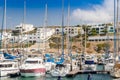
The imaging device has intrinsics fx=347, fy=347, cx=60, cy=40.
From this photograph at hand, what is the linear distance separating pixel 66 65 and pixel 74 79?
3.90 meters

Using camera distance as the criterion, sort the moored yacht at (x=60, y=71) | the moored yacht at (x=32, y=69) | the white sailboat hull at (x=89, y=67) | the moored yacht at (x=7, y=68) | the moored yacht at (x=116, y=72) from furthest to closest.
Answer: the white sailboat hull at (x=89, y=67) < the moored yacht at (x=7, y=68) < the moored yacht at (x=32, y=69) < the moored yacht at (x=60, y=71) < the moored yacht at (x=116, y=72)

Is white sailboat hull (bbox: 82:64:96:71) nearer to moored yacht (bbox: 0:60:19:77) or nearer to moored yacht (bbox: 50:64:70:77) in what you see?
moored yacht (bbox: 50:64:70:77)

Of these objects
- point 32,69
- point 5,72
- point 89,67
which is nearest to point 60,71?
point 32,69

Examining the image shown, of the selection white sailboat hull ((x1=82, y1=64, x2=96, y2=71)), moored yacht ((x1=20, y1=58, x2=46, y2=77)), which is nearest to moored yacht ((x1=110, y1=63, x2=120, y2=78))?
moored yacht ((x1=20, y1=58, x2=46, y2=77))

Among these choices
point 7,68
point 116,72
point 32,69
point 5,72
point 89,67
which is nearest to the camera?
point 116,72

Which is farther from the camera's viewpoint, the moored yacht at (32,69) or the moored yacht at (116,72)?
the moored yacht at (32,69)

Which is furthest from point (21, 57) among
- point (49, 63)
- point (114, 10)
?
point (114, 10)

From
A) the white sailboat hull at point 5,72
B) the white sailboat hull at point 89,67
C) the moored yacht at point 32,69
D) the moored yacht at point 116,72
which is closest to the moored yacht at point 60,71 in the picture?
the moored yacht at point 32,69

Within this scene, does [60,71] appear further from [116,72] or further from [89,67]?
[89,67]

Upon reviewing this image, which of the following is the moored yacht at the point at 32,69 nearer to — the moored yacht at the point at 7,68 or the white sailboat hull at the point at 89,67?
the moored yacht at the point at 7,68

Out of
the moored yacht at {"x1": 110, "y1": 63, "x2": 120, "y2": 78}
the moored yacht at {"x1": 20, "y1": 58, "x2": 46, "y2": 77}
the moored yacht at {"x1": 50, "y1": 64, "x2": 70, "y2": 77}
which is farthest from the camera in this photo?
the moored yacht at {"x1": 20, "y1": 58, "x2": 46, "y2": 77}

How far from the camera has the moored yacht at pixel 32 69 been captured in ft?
173

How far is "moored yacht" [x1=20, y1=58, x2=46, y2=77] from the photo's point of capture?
5259cm

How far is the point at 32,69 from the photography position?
52656 millimetres
